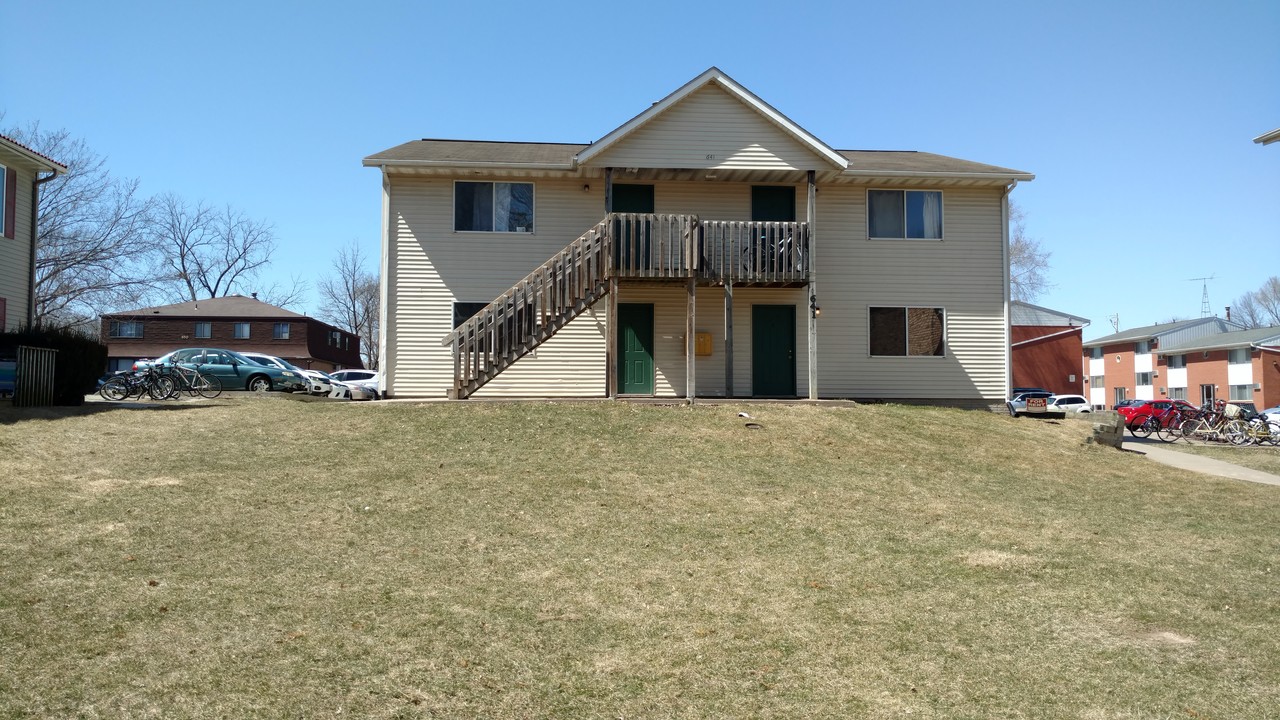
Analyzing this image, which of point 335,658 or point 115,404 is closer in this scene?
point 335,658

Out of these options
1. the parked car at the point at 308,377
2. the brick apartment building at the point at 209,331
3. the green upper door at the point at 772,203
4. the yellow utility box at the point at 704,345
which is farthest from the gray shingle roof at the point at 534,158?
the brick apartment building at the point at 209,331

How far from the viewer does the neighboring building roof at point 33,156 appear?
20.8m

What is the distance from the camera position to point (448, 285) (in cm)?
2077

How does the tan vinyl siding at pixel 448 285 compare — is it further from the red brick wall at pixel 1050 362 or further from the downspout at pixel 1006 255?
the red brick wall at pixel 1050 362

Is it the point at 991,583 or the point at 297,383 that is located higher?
the point at 297,383

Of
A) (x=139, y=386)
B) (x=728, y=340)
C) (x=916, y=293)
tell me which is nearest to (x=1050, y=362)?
(x=916, y=293)

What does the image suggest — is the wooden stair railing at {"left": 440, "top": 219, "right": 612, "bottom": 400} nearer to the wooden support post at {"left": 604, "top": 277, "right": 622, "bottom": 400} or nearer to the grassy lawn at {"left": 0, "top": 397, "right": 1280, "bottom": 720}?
the wooden support post at {"left": 604, "top": 277, "right": 622, "bottom": 400}

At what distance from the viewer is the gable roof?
19672 millimetres

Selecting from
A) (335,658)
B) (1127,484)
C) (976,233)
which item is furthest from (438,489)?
(976,233)

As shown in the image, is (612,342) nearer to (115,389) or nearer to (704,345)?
(704,345)

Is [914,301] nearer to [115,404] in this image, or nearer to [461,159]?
[461,159]

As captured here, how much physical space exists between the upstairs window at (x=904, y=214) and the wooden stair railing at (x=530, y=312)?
6757mm

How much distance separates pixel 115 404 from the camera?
18.9 meters

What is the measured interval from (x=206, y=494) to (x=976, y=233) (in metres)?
17.5
